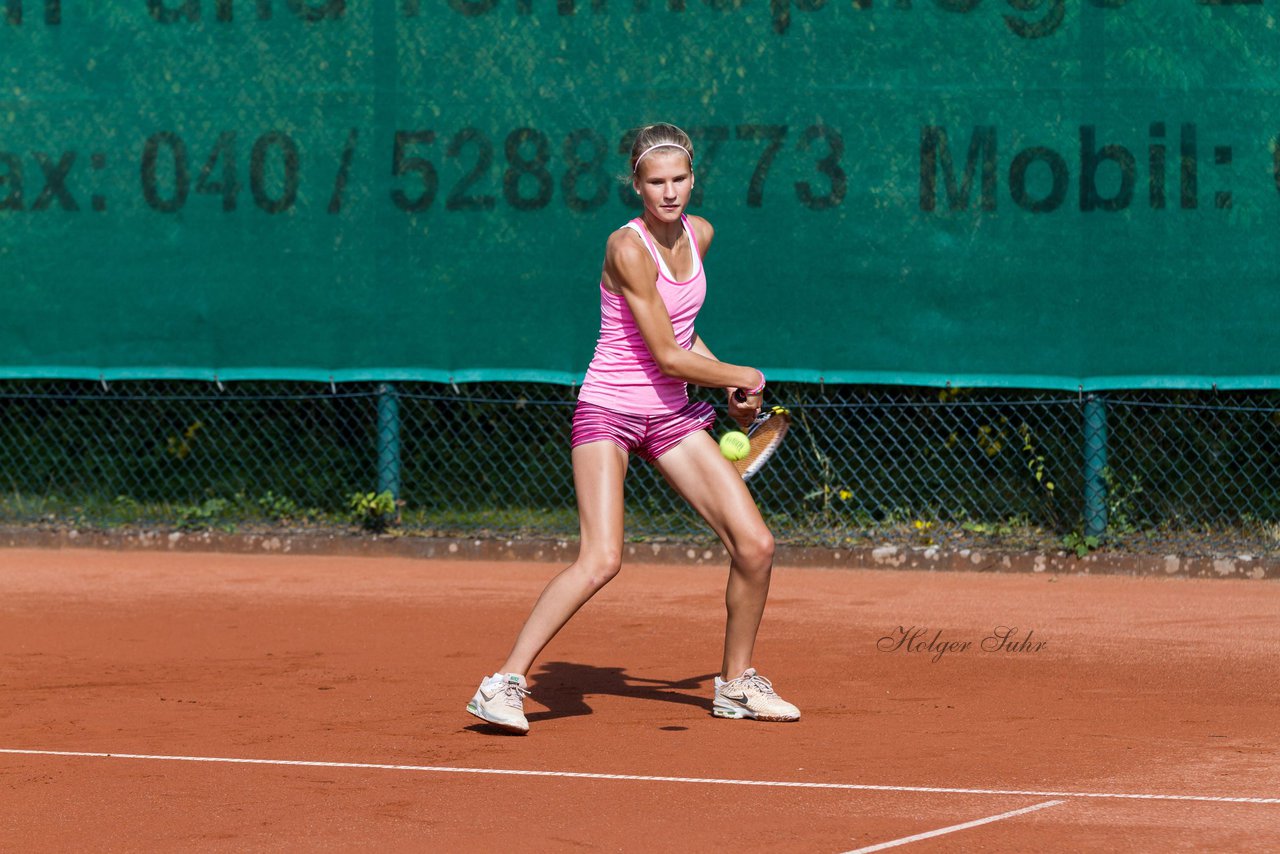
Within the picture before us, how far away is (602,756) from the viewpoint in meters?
5.14

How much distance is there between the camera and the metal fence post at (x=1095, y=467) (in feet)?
27.9

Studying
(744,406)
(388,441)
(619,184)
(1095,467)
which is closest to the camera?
(744,406)

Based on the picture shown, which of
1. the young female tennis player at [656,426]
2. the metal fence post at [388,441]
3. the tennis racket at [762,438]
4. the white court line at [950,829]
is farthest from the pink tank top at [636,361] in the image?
the metal fence post at [388,441]

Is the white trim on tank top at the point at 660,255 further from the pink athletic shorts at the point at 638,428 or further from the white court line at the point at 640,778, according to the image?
the white court line at the point at 640,778

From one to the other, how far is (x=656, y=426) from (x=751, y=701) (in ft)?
2.79

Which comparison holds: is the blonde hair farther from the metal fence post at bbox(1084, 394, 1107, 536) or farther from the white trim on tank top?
the metal fence post at bbox(1084, 394, 1107, 536)

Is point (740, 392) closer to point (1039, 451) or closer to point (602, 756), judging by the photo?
point (602, 756)

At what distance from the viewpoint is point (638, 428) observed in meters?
5.49

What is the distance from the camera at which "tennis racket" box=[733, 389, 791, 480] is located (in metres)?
5.76

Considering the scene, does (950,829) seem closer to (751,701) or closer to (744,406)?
(751,701)

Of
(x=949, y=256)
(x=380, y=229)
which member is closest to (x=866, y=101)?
(x=949, y=256)

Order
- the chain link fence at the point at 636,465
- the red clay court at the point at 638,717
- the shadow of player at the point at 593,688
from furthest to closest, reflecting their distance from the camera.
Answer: the chain link fence at the point at 636,465 < the shadow of player at the point at 593,688 < the red clay court at the point at 638,717

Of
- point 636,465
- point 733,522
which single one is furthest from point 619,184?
point 733,522

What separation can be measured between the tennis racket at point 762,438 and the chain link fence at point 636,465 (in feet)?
8.93
